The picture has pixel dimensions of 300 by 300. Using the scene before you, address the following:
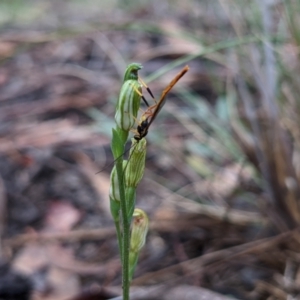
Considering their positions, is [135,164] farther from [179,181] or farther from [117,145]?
[179,181]

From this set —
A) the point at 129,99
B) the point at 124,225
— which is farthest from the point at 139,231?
the point at 129,99

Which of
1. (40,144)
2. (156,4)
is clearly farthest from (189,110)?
(156,4)

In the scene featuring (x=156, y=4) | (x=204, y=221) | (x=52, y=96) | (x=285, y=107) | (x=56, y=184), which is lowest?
(x=204, y=221)

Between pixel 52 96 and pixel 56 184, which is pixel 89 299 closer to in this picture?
pixel 56 184

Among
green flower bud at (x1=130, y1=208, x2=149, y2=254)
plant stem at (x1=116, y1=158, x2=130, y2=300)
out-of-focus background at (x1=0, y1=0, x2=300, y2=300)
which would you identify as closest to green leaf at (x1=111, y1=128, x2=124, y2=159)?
→ plant stem at (x1=116, y1=158, x2=130, y2=300)

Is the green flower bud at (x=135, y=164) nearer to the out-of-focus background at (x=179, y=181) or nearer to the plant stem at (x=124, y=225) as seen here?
the plant stem at (x=124, y=225)

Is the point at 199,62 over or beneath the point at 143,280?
over

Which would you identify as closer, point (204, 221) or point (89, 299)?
point (89, 299)
